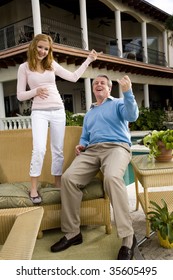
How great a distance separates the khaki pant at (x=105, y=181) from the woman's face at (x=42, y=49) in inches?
33.1

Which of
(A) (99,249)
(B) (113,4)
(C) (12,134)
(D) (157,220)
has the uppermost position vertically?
(B) (113,4)

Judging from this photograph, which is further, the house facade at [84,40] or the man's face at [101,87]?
the house facade at [84,40]

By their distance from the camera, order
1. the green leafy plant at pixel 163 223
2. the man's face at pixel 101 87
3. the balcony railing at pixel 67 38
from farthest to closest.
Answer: the balcony railing at pixel 67 38
the man's face at pixel 101 87
the green leafy plant at pixel 163 223

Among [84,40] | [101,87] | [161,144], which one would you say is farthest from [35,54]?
[84,40]

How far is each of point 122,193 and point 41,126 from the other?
2.96 feet

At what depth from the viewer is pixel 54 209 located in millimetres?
2316

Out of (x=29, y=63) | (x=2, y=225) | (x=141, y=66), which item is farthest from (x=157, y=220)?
(x=141, y=66)

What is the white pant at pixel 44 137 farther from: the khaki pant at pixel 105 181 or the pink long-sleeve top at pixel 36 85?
the khaki pant at pixel 105 181

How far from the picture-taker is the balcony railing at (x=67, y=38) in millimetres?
9969

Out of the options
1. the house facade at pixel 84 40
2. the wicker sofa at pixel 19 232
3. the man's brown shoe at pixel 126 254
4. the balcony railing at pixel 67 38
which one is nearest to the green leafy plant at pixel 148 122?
the house facade at pixel 84 40

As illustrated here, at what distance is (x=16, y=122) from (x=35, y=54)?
6.08 m

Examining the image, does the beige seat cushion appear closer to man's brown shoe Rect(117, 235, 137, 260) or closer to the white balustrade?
man's brown shoe Rect(117, 235, 137, 260)
